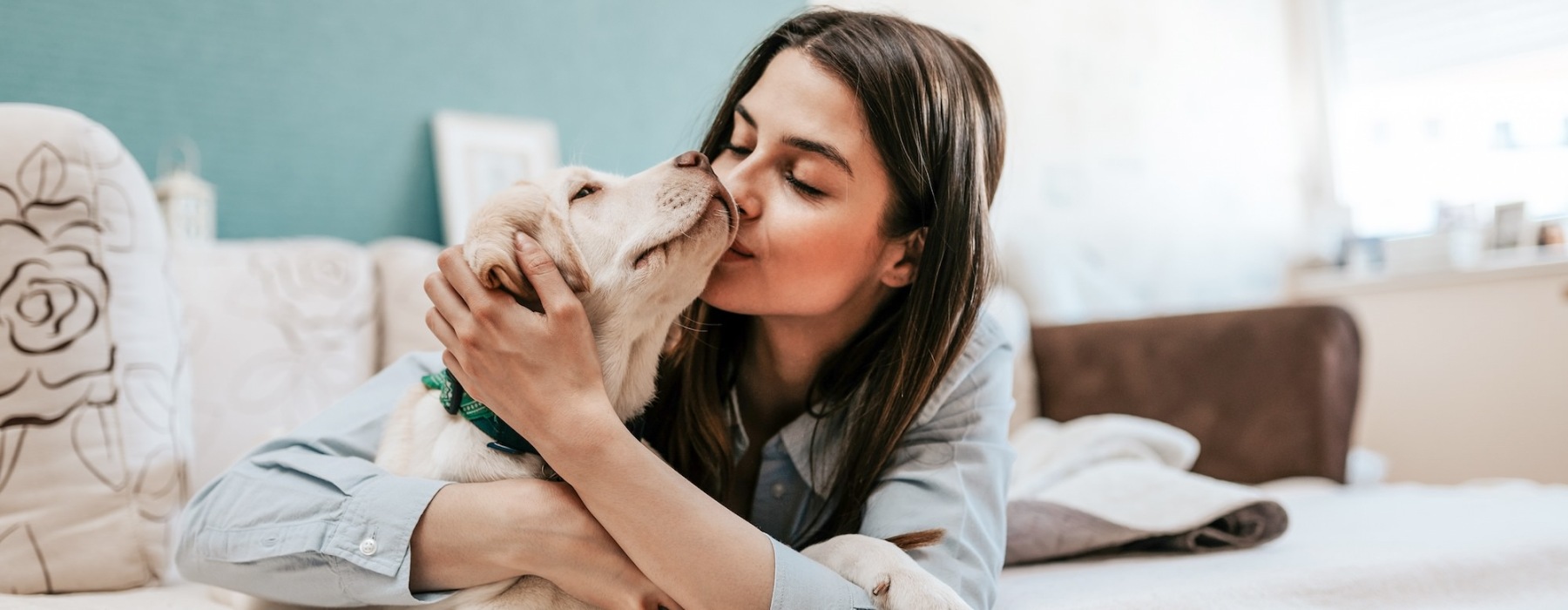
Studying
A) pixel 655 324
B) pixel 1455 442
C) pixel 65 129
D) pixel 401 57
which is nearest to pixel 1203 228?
pixel 1455 442

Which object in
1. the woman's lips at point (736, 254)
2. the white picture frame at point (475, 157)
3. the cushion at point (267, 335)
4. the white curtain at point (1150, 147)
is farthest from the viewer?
the white curtain at point (1150, 147)

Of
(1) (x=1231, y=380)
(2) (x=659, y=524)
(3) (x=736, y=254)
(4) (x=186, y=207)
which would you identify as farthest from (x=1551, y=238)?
(4) (x=186, y=207)

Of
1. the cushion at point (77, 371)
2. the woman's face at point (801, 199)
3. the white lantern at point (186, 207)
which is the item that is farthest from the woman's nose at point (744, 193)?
Answer: the white lantern at point (186, 207)

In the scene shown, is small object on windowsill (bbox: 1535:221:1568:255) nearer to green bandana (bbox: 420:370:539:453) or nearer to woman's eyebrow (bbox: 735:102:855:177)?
woman's eyebrow (bbox: 735:102:855:177)

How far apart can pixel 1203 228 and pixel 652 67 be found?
8.36ft

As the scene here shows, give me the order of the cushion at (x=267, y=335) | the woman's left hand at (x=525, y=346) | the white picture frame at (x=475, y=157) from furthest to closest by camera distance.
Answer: the white picture frame at (x=475, y=157)
the cushion at (x=267, y=335)
the woman's left hand at (x=525, y=346)

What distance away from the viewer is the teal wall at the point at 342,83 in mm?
2117

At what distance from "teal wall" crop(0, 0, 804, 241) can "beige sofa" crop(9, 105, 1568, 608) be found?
0.42 m

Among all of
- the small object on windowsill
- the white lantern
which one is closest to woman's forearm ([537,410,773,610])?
the white lantern

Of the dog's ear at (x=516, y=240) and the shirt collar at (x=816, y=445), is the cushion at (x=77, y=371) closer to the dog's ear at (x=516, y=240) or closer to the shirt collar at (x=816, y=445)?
the dog's ear at (x=516, y=240)

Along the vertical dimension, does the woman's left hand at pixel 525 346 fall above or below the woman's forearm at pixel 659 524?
above

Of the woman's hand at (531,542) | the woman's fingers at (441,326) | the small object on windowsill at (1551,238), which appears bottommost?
the small object on windowsill at (1551,238)

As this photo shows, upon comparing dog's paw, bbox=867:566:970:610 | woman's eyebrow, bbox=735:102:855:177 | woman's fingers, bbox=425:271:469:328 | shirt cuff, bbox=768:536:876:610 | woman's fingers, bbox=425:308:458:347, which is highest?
woman's eyebrow, bbox=735:102:855:177

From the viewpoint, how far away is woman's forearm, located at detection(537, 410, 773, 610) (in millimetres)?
930
